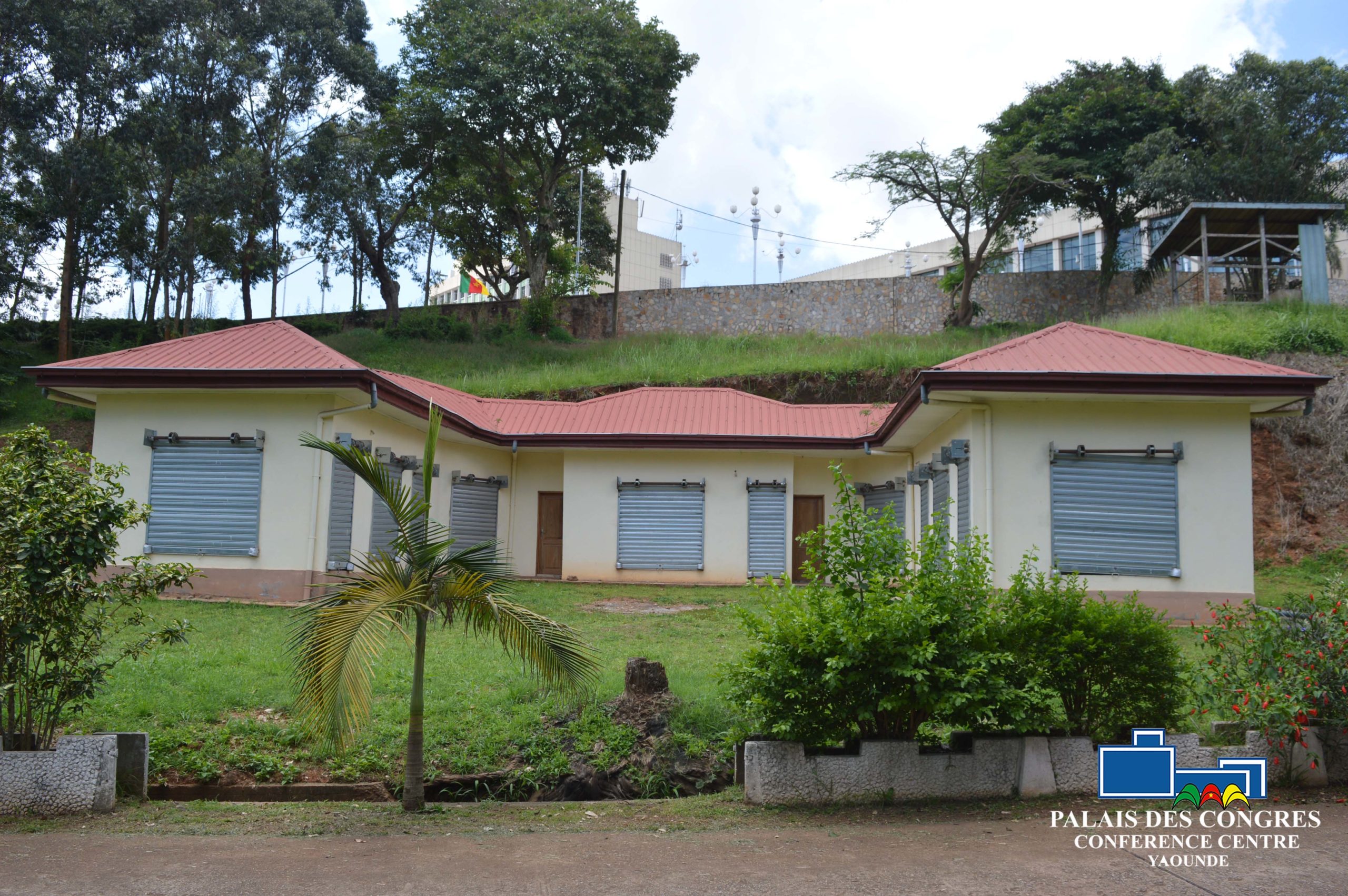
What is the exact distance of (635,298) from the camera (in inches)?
1339

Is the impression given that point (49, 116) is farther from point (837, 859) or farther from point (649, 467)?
point (837, 859)

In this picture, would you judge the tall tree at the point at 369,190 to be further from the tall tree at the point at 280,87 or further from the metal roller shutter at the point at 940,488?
the metal roller shutter at the point at 940,488

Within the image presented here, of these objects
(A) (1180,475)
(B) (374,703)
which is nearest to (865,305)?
(A) (1180,475)

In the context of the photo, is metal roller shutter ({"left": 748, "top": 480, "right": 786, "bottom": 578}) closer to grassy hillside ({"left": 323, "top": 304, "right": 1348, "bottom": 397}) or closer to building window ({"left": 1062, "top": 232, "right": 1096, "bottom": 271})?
grassy hillside ({"left": 323, "top": 304, "right": 1348, "bottom": 397})

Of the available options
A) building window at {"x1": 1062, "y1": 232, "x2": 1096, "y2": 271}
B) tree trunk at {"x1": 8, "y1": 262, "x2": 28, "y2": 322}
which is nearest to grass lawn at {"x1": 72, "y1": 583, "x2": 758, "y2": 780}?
tree trunk at {"x1": 8, "y1": 262, "x2": 28, "y2": 322}

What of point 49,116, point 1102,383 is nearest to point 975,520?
point 1102,383

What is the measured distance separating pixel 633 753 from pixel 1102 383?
324 inches

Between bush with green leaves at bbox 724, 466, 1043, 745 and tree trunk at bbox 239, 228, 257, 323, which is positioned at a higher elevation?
tree trunk at bbox 239, 228, 257, 323

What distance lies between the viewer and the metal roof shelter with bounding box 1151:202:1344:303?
76.0 feet

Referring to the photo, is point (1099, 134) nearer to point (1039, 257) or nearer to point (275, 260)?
point (1039, 257)

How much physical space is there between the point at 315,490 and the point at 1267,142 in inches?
1044

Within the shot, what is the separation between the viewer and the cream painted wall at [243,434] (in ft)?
45.6

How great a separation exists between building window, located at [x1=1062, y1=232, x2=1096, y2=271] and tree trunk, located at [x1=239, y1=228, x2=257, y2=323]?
31597 millimetres

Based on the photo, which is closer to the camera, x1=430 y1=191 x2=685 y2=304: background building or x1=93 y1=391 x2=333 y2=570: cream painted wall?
x1=93 y1=391 x2=333 y2=570: cream painted wall
